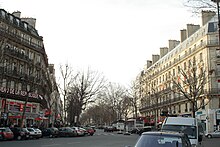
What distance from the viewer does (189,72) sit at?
1746 inches

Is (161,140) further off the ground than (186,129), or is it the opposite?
(161,140)

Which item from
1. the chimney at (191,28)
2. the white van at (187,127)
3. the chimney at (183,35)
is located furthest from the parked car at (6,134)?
the chimney at (183,35)

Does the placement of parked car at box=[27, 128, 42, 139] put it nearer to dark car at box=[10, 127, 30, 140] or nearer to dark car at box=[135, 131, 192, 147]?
dark car at box=[10, 127, 30, 140]

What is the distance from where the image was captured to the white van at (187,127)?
15539 mm

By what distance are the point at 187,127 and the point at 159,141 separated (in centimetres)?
804

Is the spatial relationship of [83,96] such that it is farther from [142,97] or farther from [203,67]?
[142,97]

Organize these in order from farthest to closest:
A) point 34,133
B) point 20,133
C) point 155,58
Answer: point 155,58 → point 34,133 → point 20,133

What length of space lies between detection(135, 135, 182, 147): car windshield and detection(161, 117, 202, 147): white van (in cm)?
689

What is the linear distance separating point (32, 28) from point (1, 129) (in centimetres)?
2991

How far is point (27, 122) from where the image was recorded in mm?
50875

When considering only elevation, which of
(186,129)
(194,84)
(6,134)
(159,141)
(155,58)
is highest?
(155,58)

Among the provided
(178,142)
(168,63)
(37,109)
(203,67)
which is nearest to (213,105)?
(203,67)

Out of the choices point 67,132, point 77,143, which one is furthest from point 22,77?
point 77,143

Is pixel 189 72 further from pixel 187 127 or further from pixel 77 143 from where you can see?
pixel 187 127
